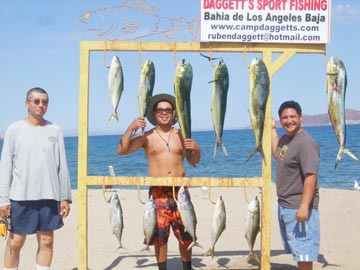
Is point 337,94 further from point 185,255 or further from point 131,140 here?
point 185,255

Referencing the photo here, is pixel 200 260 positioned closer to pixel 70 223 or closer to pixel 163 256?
pixel 163 256

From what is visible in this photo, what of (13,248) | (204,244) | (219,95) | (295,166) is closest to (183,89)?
(219,95)

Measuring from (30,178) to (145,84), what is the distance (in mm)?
1349

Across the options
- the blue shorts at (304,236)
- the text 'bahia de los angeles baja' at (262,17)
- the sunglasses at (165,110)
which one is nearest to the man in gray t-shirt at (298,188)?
the blue shorts at (304,236)

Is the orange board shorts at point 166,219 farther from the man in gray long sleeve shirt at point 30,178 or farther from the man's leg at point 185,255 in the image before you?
the man in gray long sleeve shirt at point 30,178

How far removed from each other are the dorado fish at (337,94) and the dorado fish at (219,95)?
0.95m

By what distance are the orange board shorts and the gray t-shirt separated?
0.98m

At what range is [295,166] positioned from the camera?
4.91 m

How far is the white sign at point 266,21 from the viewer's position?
513cm

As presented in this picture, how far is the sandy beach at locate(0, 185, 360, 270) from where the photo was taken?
632 cm

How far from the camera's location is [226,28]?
518 centimetres

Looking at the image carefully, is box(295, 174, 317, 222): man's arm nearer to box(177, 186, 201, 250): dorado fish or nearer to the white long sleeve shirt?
box(177, 186, 201, 250): dorado fish

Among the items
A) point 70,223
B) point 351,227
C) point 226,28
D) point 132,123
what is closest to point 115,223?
point 132,123

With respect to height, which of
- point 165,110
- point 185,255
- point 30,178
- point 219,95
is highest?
point 219,95
